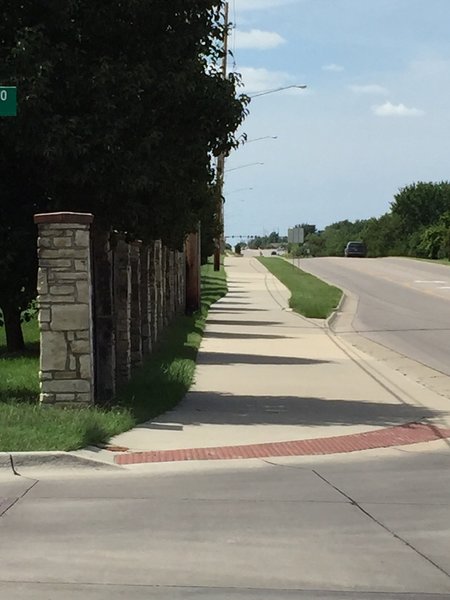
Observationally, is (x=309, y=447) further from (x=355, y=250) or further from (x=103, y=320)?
(x=355, y=250)

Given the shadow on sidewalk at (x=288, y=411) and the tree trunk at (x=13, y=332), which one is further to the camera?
the tree trunk at (x=13, y=332)

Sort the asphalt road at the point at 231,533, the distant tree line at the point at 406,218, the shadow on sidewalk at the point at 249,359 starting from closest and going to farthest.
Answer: the asphalt road at the point at 231,533
the shadow on sidewalk at the point at 249,359
the distant tree line at the point at 406,218

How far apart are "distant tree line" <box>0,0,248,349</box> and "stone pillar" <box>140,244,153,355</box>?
466 centimetres

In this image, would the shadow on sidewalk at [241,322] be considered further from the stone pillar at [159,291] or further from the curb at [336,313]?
the stone pillar at [159,291]

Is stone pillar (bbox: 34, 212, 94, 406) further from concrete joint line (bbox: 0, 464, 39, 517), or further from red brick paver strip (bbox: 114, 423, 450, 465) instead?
concrete joint line (bbox: 0, 464, 39, 517)

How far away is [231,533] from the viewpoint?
675 centimetres

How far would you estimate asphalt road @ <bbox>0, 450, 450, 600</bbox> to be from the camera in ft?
18.5

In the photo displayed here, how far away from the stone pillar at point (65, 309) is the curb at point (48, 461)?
243 cm

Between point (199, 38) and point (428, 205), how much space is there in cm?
11828

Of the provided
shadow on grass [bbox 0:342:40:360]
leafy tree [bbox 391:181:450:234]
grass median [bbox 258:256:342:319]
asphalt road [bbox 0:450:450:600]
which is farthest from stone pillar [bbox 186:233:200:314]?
leafy tree [bbox 391:181:450:234]

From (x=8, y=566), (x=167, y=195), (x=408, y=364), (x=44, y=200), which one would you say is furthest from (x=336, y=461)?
(x=408, y=364)

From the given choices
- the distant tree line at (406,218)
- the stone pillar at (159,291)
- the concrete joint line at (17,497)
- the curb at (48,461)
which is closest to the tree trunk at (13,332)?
the stone pillar at (159,291)

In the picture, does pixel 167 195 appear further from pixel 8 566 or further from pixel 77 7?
pixel 8 566

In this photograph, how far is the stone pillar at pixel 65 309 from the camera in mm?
11164
